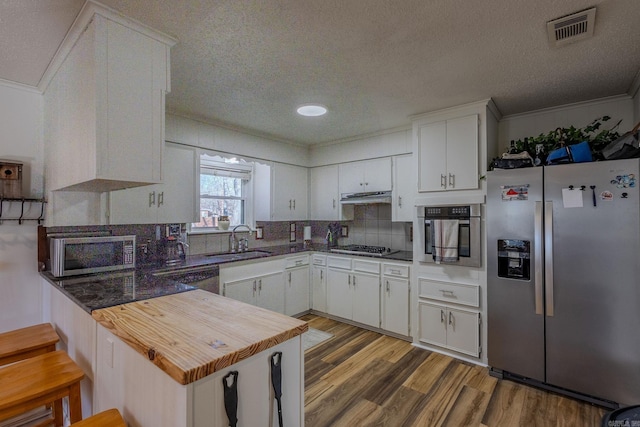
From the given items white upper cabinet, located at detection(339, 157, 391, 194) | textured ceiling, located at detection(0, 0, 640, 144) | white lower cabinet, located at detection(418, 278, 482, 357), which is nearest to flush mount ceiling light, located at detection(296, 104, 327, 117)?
textured ceiling, located at detection(0, 0, 640, 144)

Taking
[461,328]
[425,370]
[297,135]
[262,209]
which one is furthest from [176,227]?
[461,328]

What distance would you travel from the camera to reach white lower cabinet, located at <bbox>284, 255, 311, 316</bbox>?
379 centimetres

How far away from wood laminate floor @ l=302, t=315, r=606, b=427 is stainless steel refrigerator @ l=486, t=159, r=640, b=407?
22 centimetres

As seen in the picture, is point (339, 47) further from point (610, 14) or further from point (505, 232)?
point (505, 232)

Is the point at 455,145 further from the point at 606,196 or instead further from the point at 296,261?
the point at 296,261

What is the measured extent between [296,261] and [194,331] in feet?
9.04

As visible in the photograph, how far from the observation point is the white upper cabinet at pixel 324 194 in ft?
13.8

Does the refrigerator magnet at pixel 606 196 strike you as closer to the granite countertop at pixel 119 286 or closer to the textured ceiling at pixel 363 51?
the textured ceiling at pixel 363 51

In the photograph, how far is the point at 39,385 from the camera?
1.34 m

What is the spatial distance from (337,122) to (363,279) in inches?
72.9

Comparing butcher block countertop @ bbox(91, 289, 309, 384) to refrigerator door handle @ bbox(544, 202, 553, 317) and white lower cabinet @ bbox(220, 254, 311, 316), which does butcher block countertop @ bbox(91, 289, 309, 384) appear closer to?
white lower cabinet @ bbox(220, 254, 311, 316)

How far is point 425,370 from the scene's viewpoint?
2654mm

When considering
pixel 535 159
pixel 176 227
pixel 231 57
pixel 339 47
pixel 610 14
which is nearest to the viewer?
pixel 610 14

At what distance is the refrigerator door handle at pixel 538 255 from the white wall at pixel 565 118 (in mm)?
1076
